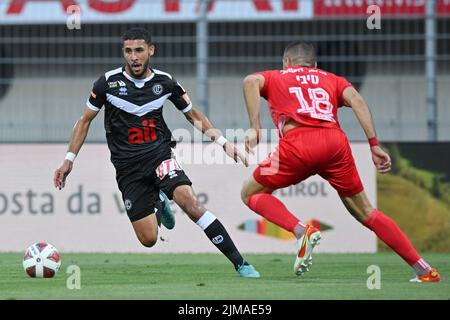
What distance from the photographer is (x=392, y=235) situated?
9406 millimetres

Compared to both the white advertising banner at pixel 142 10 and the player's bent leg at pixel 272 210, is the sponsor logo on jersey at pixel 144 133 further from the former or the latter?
the white advertising banner at pixel 142 10

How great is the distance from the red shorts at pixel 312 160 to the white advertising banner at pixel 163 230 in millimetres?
5668

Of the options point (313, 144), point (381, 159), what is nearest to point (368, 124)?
point (381, 159)

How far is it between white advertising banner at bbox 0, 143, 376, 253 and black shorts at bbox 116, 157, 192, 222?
4453mm

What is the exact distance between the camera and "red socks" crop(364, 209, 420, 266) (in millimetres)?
9359

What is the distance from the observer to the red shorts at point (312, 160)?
938 cm

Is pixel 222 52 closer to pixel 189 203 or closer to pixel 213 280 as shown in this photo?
pixel 189 203

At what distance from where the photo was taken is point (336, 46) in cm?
1758

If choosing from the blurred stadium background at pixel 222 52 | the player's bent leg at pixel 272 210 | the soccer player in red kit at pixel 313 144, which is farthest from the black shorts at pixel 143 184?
the blurred stadium background at pixel 222 52

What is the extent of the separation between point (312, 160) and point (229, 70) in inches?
385

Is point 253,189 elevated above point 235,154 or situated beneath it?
situated beneath

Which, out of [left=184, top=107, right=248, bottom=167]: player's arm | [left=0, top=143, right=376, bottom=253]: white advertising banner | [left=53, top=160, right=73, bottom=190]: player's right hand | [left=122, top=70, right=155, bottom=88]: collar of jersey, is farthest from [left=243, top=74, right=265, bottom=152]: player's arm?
[left=0, top=143, right=376, bottom=253]: white advertising banner

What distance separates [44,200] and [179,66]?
4.61 meters

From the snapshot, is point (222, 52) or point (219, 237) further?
point (222, 52)
